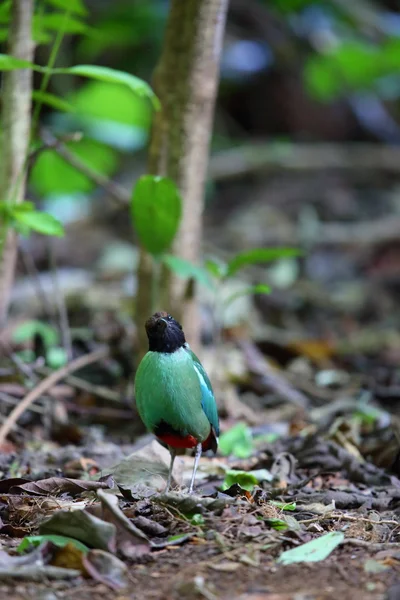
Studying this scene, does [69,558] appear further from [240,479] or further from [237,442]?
[237,442]

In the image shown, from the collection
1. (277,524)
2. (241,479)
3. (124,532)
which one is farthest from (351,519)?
(124,532)

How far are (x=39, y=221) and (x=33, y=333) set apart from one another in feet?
5.36

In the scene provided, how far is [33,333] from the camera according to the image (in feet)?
17.0

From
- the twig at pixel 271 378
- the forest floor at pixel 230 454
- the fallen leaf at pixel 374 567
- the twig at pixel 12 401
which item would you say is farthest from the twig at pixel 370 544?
the twig at pixel 271 378

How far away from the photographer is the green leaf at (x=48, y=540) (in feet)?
8.17

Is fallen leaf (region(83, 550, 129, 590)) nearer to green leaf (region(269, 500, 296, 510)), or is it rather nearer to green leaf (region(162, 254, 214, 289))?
green leaf (region(269, 500, 296, 510))

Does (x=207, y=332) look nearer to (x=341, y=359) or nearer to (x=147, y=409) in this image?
(x=341, y=359)

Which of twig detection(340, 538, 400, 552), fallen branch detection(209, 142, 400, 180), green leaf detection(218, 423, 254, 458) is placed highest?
fallen branch detection(209, 142, 400, 180)

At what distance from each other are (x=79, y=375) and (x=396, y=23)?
5.88 m

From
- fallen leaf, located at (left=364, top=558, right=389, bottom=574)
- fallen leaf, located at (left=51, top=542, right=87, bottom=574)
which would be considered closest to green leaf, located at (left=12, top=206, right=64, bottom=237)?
fallen leaf, located at (left=51, top=542, right=87, bottom=574)

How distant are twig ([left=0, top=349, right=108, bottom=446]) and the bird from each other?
1.04m

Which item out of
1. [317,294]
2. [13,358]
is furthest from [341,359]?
[13,358]

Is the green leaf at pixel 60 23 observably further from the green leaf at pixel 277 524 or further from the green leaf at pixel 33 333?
the green leaf at pixel 277 524

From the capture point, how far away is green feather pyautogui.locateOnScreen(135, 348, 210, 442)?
314cm
